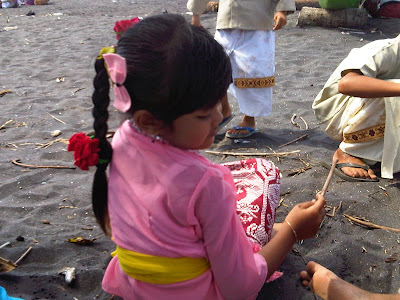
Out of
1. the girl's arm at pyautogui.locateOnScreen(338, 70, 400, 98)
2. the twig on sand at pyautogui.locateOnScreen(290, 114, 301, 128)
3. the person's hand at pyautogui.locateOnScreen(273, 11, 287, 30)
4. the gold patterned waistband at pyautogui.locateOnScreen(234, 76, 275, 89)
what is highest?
the person's hand at pyautogui.locateOnScreen(273, 11, 287, 30)

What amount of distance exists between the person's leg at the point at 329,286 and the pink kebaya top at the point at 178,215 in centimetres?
47

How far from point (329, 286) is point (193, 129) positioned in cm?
92

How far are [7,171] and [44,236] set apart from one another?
3.04 ft

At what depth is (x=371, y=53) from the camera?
253 cm

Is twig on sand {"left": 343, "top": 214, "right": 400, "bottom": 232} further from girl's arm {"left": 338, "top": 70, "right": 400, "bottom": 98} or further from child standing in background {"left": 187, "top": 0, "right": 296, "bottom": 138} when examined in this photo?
child standing in background {"left": 187, "top": 0, "right": 296, "bottom": 138}

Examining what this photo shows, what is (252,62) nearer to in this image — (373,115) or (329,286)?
(373,115)

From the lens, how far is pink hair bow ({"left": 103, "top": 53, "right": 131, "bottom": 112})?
1.14 meters

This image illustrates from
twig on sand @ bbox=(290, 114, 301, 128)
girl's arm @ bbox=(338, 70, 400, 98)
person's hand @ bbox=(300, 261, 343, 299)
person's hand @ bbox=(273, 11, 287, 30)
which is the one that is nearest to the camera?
person's hand @ bbox=(300, 261, 343, 299)

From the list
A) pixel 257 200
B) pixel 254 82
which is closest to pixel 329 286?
pixel 257 200

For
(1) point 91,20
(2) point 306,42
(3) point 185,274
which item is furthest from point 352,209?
(1) point 91,20

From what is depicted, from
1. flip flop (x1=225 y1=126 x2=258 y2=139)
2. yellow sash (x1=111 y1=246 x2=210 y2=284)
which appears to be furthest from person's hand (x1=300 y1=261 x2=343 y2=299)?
flip flop (x1=225 y1=126 x2=258 y2=139)

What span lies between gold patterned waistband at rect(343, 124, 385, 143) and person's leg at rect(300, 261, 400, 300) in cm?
113

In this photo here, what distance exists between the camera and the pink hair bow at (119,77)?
3.74ft

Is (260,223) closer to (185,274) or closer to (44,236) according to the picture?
(185,274)
